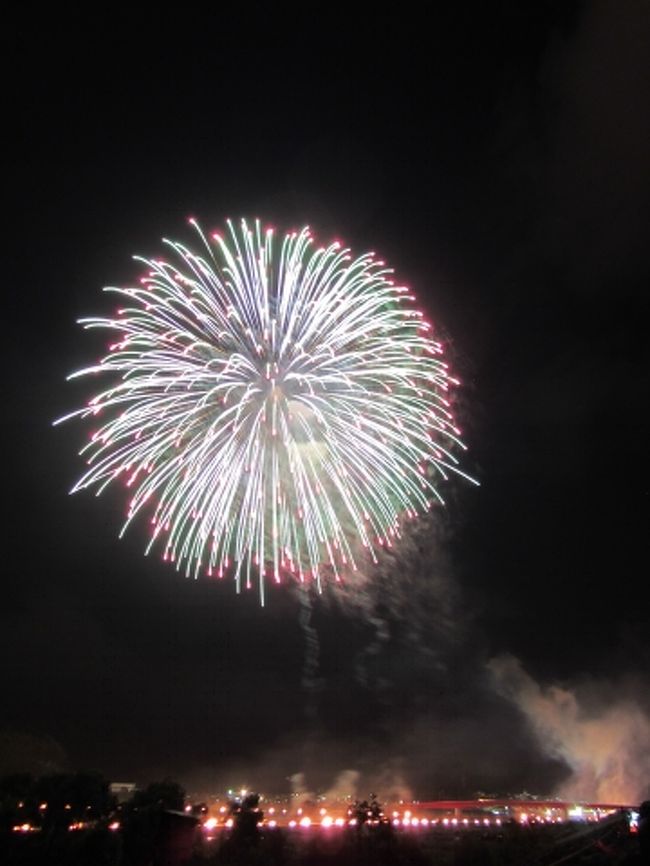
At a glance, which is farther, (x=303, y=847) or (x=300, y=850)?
(x=303, y=847)

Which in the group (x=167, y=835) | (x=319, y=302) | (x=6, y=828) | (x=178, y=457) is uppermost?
(x=319, y=302)

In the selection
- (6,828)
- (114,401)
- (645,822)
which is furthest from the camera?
(6,828)

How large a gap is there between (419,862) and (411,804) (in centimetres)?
7183

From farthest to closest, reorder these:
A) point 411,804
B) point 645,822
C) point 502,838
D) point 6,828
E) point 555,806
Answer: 1. point 411,804
2. point 555,806
3. point 502,838
4. point 6,828
5. point 645,822

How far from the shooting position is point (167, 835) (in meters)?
6.33

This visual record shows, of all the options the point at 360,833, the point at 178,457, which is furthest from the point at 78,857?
the point at 178,457

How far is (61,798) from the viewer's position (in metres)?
42.3

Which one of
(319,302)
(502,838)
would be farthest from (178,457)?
(502,838)

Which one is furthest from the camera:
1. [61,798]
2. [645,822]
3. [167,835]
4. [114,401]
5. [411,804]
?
[411,804]

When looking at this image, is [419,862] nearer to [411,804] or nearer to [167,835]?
[167,835]

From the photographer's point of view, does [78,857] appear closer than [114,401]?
No

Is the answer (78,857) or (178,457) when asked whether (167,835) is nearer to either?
(178,457)

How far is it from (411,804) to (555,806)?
17529 millimetres

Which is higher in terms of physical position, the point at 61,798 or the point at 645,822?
the point at 61,798
